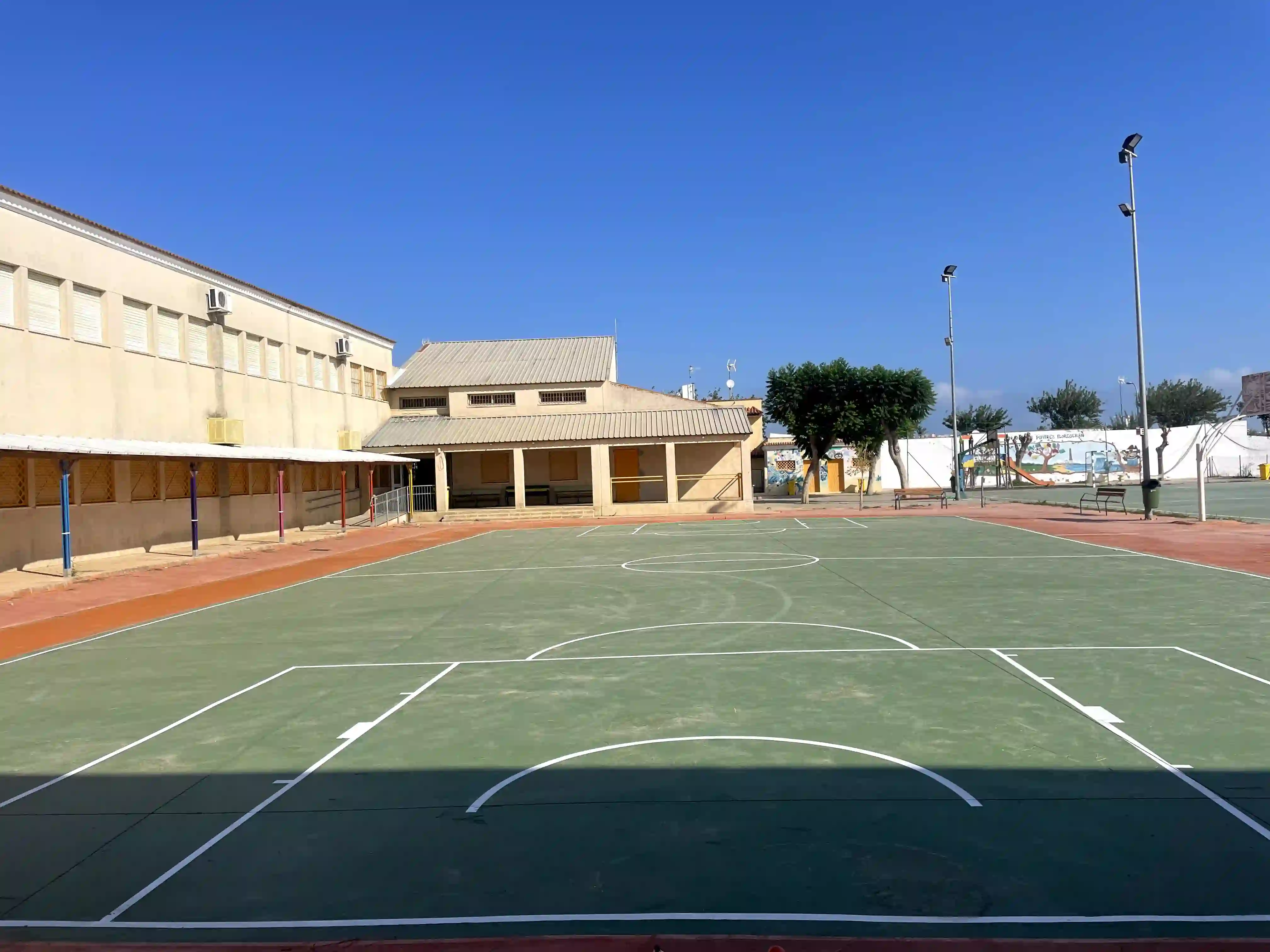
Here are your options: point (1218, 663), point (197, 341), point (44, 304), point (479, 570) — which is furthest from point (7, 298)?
point (1218, 663)

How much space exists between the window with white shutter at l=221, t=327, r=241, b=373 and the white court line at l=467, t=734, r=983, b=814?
25782 millimetres

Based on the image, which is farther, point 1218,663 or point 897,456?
point 897,456

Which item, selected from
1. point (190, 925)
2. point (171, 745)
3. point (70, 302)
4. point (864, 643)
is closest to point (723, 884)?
→ point (190, 925)

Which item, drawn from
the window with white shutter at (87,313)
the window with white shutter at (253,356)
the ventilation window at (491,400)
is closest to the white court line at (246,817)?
the window with white shutter at (87,313)

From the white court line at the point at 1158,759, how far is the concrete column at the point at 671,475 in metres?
30.2

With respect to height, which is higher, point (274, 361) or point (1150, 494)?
point (274, 361)

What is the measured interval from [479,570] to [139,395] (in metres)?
11.3

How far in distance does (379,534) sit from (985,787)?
3021 cm

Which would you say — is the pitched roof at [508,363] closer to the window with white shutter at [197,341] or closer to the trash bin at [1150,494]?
the window with white shutter at [197,341]

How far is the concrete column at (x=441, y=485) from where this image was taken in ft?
130

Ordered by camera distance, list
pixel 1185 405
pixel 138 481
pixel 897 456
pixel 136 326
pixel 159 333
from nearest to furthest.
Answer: pixel 138 481 → pixel 136 326 → pixel 159 333 → pixel 897 456 → pixel 1185 405

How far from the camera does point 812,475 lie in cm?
5562

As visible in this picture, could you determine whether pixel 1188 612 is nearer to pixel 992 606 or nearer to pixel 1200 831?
pixel 992 606

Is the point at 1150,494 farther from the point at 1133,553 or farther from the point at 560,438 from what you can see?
the point at 560,438
